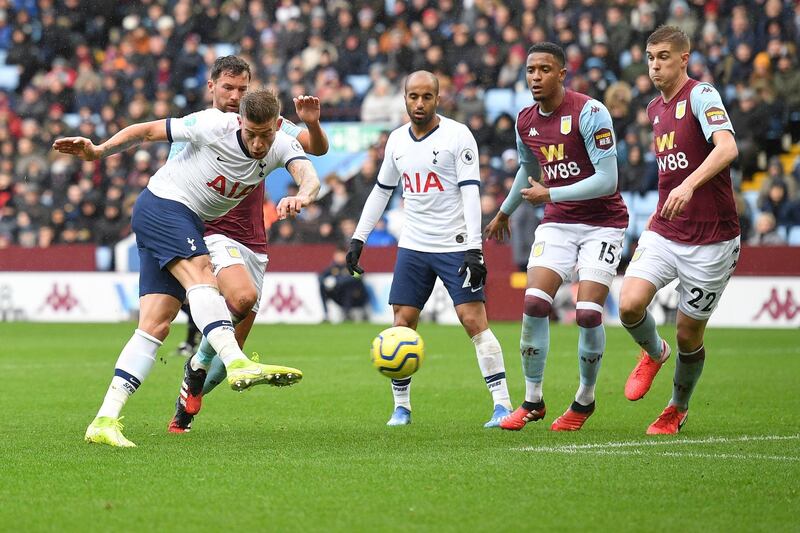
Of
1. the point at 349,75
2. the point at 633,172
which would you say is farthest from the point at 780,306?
the point at 349,75

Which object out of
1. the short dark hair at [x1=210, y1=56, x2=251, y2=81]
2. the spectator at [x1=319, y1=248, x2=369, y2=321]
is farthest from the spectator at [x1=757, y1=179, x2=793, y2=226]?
the short dark hair at [x1=210, y1=56, x2=251, y2=81]

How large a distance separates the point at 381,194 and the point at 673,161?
2.20 metres

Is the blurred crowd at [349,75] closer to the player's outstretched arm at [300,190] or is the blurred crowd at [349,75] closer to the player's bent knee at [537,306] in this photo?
the player's bent knee at [537,306]

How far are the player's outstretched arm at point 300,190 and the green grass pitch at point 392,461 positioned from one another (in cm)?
139

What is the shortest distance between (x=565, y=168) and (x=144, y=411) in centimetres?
372

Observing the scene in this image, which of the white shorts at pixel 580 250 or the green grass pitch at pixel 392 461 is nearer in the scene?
the green grass pitch at pixel 392 461

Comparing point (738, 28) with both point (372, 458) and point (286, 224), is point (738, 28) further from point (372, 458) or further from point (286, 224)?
point (372, 458)

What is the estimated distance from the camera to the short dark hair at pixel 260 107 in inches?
302

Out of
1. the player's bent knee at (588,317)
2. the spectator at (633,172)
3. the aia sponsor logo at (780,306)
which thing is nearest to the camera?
the player's bent knee at (588,317)

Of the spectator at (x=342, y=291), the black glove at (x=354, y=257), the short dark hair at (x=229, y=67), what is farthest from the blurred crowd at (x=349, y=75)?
the short dark hair at (x=229, y=67)

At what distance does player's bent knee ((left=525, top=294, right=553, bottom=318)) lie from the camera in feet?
28.6

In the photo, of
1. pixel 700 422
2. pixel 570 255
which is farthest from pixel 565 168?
pixel 700 422

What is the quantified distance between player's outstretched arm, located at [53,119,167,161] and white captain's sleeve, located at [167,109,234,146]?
0.13 meters

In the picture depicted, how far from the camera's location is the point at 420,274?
9266 mm
